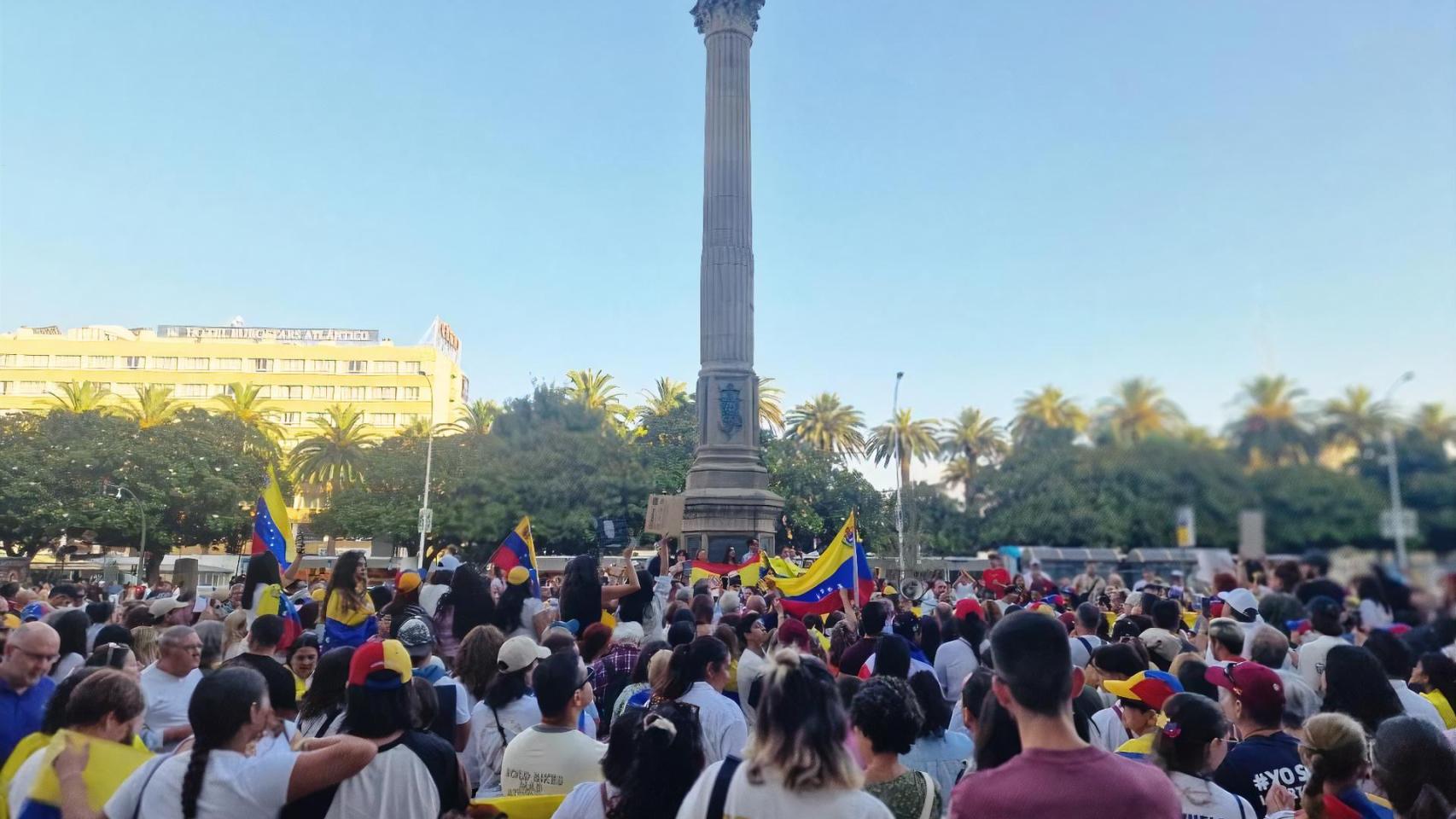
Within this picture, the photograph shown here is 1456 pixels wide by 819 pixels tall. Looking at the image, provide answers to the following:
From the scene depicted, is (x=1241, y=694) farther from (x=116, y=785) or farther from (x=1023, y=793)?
(x=116, y=785)

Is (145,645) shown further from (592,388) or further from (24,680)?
(592,388)

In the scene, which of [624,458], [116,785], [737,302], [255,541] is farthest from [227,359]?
[116,785]

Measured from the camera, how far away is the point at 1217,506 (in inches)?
92.1

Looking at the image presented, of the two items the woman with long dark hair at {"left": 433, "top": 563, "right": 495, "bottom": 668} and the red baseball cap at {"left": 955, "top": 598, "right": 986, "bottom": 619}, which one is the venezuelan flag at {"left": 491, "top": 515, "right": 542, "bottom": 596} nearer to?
the woman with long dark hair at {"left": 433, "top": 563, "right": 495, "bottom": 668}

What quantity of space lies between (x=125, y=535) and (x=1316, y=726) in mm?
57078

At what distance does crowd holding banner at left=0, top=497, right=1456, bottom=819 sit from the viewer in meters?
2.93

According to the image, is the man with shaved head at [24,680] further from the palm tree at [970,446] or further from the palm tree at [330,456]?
the palm tree at [330,456]

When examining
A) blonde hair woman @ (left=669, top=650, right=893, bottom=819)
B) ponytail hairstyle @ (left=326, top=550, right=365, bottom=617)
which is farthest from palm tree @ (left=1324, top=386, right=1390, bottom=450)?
ponytail hairstyle @ (left=326, top=550, right=365, bottom=617)

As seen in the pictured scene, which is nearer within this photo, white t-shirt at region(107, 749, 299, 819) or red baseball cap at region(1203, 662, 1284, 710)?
white t-shirt at region(107, 749, 299, 819)

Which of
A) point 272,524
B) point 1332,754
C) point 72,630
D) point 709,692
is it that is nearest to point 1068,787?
point 1332,754

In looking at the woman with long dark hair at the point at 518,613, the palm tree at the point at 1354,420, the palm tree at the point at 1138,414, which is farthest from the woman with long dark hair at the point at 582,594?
the palm tree at the point at 1354,420

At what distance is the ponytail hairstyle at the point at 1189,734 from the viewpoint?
3996mm

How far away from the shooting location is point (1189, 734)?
13.2ft

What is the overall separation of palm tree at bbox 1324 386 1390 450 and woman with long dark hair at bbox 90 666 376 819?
3.23m
